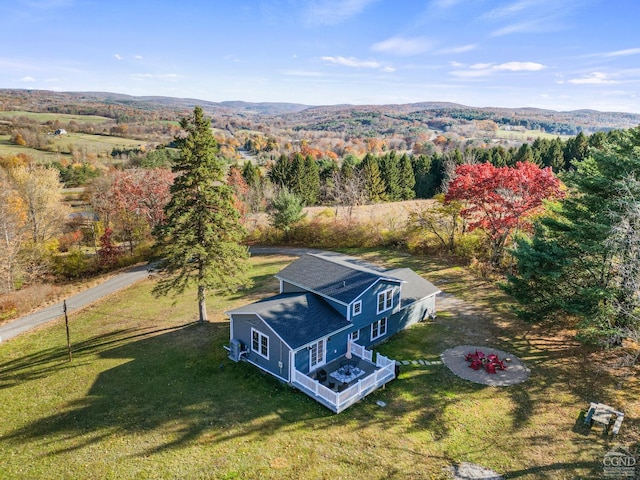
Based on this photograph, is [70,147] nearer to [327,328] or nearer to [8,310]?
[8,310]

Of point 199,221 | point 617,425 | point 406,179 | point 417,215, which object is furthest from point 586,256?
point 406,179

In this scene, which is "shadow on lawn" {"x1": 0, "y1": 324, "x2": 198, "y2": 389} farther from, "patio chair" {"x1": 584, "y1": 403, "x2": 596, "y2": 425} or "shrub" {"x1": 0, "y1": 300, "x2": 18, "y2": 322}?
"patio chair" {"x1": 584, "y1": 403, "x2": 596, "y2": 425}

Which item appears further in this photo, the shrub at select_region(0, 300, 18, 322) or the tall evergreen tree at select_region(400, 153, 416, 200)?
the tall evergreen tree at select_region(400, 153, 416, 200)

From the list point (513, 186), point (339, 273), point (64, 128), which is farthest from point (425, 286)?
point (64, 128)

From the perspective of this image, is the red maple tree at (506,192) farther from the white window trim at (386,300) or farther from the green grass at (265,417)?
the white window trim at (386,300)

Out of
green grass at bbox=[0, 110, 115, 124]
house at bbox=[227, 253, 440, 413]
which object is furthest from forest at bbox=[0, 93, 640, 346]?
green grass at bbox=[0, 110, 115, 124]

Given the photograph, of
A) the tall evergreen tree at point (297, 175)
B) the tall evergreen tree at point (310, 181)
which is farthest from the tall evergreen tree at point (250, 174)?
the tall evergreen tree at point (310, 181)
